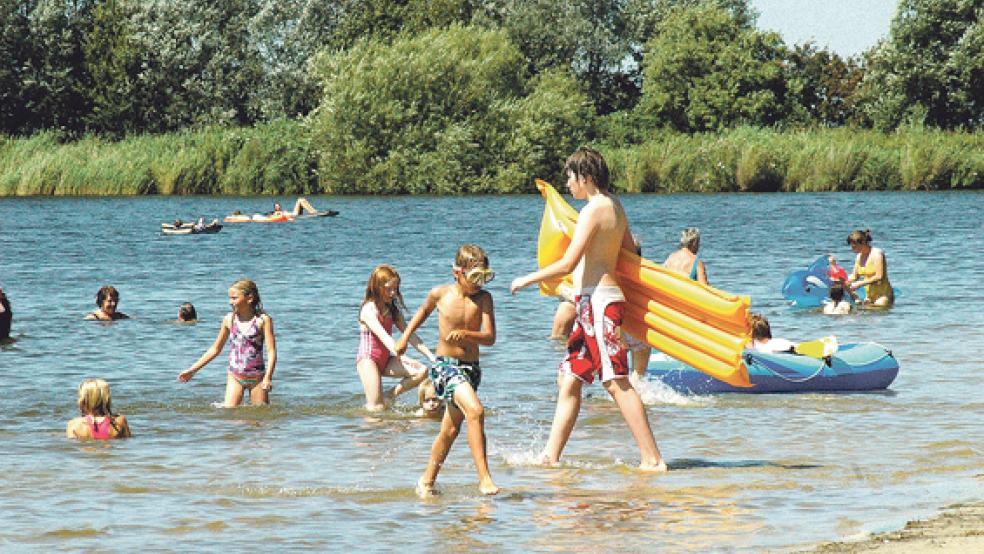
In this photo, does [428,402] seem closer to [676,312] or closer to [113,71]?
[676,312]

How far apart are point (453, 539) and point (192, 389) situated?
7253 mm

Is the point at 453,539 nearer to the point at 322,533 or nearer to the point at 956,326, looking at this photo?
the point at 322,533

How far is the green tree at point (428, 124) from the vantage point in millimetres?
59969

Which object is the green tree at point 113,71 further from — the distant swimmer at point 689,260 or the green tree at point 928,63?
the distant swimmer at point 689,260

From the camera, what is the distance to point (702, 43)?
7981 centimetres

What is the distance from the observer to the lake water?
28.7 feet

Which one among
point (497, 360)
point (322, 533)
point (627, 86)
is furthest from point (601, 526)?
point (627, 86)

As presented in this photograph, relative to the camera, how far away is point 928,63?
69625mm

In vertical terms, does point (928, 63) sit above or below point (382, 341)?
above

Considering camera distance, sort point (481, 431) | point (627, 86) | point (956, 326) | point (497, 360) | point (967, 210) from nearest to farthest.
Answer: point (481, 431) → point (497, 360) → point (956, 326) → point (967, 210) → point (627, 86)

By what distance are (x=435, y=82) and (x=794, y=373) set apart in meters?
47.8

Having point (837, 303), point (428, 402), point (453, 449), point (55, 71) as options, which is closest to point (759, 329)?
point (428, 402)

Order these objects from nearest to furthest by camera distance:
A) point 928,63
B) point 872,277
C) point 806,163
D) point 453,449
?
point 453,449, point 872,277, point 806,163, point 928,63

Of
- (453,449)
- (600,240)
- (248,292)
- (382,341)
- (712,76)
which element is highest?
(712,76)
